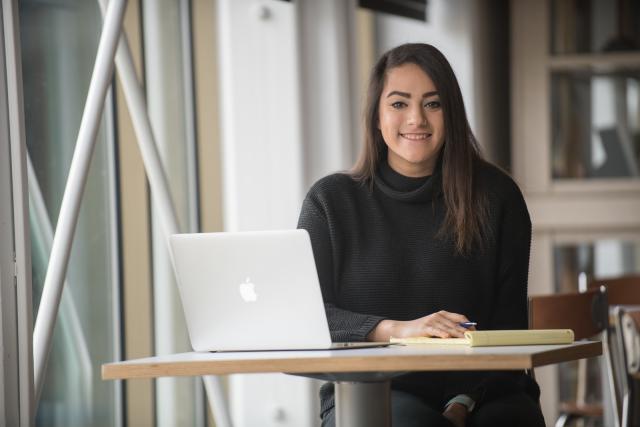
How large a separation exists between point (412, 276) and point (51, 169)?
1254 mm

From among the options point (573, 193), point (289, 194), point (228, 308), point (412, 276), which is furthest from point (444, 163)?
point (573, 193)

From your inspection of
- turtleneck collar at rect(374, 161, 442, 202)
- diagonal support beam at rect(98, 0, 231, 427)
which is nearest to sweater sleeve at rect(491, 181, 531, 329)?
turtleneck collar at rect(374, 161, 442, 202)

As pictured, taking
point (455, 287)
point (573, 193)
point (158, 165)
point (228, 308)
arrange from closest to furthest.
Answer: point (228, 308) → point (455, 287) → point (158, 165) → point (573, 193)

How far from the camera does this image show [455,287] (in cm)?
226

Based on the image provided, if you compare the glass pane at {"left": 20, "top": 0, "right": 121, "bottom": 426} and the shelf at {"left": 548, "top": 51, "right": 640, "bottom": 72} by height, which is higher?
the shelf at {"left": 548, "top": 51, "right": 640, "bottom": 72}

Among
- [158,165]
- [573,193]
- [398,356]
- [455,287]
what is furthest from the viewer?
[573,193]

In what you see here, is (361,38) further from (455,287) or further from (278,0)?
(455,287)

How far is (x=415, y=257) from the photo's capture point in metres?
2.30

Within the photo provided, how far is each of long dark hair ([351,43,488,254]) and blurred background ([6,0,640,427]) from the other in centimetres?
24

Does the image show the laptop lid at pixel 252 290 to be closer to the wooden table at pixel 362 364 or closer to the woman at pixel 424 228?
the wooden table at pixel 362 364

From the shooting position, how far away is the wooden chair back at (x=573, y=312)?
2.59m

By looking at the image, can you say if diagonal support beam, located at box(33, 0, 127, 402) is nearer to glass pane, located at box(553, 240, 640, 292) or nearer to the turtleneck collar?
the turtleneck collar

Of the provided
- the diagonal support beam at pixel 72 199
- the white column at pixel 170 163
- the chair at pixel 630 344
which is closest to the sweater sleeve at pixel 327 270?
the diagonal support beam at pixel 72 199

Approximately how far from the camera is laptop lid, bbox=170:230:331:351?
70.7 inches
